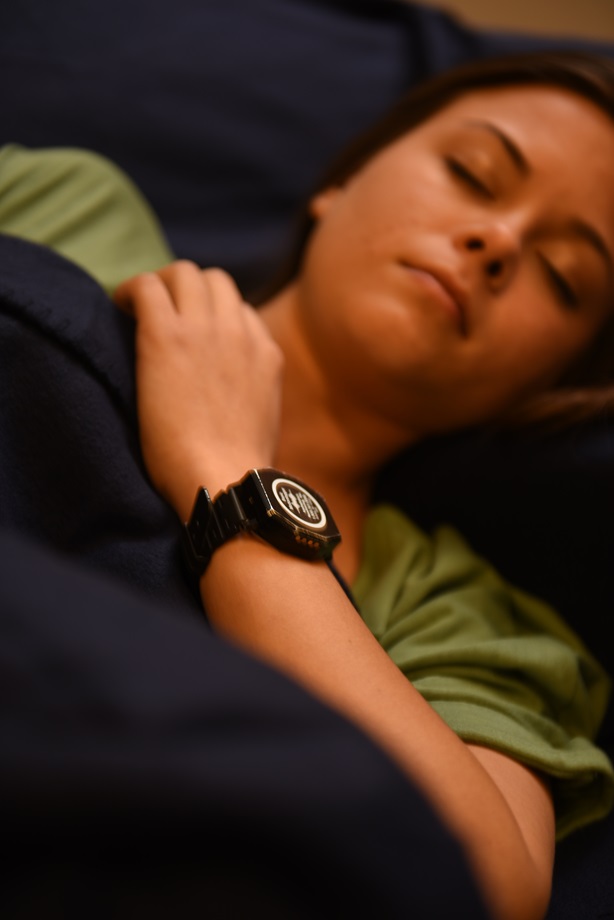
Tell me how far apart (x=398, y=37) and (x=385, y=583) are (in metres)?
0.99

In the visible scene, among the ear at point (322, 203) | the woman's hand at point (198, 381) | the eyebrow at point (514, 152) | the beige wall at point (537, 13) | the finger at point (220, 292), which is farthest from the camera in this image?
the beige wall at point (537, 13)

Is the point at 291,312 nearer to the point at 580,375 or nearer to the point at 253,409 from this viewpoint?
the point at 253,409

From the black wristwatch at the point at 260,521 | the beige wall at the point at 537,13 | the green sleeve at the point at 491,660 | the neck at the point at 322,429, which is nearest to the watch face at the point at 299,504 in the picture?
the black wristwatch at the point at 260,521

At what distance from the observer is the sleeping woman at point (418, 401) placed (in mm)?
523

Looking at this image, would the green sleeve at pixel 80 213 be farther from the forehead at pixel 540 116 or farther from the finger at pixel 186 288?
the forehead at pixel 540 116

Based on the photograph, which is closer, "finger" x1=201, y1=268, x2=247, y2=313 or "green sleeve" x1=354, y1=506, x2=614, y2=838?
"green sleeve" x1=354, y1=506, x2=614, y2=838

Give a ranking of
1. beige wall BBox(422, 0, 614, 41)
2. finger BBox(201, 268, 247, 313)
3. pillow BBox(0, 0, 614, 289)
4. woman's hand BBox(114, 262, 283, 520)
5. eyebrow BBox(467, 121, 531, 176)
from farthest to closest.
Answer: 1. beige wall BBox(422, 0, 614, 41)
2. pillow BBox(0, 0, 614, 289)
3. eyebrow BBox(467, 121, 531, 176)
4. finger BBox(201, 268, 247, 313)
5. woman's hand BBox(114, 262, 283, 520)

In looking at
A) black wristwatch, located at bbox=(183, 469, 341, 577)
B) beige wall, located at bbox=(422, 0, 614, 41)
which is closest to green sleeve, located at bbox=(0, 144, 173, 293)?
black wristwatch, located at bbox=(183, 469, 341, 577)

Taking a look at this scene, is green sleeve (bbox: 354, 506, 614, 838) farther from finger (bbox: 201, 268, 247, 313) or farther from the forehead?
the forehead

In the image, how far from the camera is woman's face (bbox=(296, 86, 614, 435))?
79 cm

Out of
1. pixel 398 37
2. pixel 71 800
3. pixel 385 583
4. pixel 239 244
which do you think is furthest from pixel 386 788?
pixel 398 37

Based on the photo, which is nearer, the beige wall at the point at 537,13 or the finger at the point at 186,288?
the finger at the point at 186,288

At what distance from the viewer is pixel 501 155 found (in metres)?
0.85

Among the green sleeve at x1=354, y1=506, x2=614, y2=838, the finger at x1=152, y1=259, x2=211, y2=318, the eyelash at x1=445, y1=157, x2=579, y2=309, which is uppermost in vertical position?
the finger at x1=152, y1=259, x2=211, y2=318
